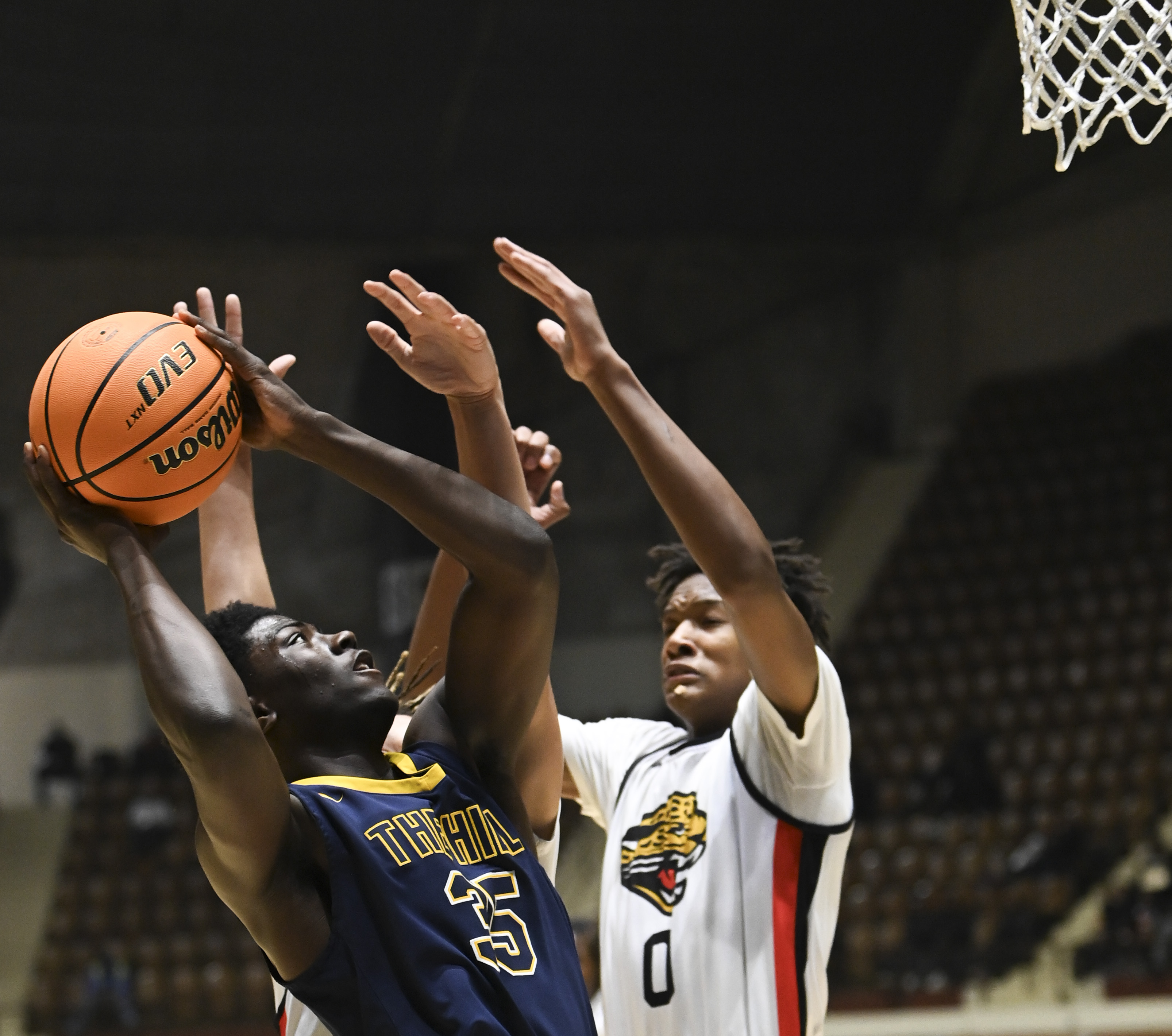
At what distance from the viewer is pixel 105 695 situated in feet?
44.3

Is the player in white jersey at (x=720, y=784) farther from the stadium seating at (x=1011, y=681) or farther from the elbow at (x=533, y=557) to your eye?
the stadium seating at (x=1011, y=681)

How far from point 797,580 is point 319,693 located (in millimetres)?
1216

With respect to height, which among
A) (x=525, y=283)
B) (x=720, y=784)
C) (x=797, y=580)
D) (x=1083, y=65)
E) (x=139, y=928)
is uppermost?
(x=1083, y=65)

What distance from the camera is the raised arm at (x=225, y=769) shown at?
177 cm

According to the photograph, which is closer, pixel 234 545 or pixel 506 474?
pixel 506 474

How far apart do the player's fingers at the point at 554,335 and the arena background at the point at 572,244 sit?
29.5ft

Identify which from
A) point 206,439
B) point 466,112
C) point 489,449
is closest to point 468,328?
point 489,449

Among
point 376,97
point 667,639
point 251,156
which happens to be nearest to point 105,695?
point 251,156

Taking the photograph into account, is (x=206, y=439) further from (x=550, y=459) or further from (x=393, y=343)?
(x=550, y=459)

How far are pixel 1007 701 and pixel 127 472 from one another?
33.3 ft

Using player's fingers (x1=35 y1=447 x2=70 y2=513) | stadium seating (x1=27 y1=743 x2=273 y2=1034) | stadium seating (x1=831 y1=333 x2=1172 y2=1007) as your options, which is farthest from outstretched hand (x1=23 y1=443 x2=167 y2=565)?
stadium seating (x1=27 y1=743 x2=273 y2=1034)

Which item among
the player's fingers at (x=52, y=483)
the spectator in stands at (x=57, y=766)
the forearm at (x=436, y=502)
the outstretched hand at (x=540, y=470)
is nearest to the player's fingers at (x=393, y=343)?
the forearm at (x=436, y=502)

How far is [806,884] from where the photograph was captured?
261 centimetres

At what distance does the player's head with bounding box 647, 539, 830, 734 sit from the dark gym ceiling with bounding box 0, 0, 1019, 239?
880cm
